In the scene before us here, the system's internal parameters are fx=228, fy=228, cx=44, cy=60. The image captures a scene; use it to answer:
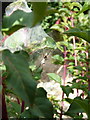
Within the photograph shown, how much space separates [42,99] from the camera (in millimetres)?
622

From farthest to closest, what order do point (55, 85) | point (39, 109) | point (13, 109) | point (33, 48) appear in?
point (55, 85) < point (13, 109) < point (33, 48) < point (39, 109)

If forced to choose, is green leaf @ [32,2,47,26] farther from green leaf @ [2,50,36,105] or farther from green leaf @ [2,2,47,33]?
green leaf @ [2,50,36,105]

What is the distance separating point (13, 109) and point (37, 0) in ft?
1.79

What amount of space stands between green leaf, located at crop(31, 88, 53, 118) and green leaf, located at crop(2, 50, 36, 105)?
0.14 m

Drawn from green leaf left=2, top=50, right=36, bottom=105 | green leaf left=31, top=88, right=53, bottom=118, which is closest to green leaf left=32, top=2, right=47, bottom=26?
green leaf left=2, top=50, right=36, bottom=105

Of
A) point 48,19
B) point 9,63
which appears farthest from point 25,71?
point 48,19

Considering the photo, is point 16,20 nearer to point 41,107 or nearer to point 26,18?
point 26,18

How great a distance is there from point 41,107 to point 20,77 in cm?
18

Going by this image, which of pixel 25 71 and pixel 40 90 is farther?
pixel 40 90

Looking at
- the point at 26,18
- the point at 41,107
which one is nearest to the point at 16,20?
the point at 26,18

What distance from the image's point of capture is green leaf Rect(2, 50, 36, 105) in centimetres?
42

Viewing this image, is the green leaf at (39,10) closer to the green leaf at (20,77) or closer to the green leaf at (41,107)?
the green leaf at (20,77)

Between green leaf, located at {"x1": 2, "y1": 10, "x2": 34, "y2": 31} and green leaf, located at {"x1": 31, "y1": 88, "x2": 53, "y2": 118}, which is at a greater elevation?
green leaf, located at {"x1": 2, "y1": 10, "x2": 34, "y2": 31}

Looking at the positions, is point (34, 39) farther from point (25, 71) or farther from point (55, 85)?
point (55, 85)
